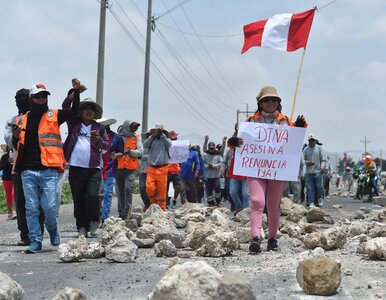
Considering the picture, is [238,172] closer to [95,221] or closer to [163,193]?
[95,221]

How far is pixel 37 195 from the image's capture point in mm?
7844

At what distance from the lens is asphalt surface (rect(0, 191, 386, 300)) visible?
4.86 metres

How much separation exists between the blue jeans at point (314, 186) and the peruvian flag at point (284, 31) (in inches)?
271

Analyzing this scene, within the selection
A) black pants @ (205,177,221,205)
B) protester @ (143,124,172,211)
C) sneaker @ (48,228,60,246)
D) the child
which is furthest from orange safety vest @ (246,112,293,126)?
black pants @ (205,177,221,205)

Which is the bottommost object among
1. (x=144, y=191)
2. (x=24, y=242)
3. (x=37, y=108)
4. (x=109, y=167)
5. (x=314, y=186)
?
(x=24, y=242)

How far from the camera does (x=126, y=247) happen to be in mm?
6691

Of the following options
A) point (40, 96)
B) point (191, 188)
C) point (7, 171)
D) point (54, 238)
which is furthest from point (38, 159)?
point (191, 188)

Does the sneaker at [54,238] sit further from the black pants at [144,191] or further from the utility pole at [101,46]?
the utility pole at [101,46]

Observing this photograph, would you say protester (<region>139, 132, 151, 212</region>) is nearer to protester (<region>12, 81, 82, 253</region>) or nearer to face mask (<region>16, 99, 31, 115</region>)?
face mask (<region>16, 99, 31, 115</region>)

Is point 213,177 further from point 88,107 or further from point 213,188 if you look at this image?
point 88,107

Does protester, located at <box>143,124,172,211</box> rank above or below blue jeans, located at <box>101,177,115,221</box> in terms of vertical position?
above

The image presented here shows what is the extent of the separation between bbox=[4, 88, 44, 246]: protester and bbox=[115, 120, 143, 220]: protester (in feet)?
9.96

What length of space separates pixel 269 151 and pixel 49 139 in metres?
2.41

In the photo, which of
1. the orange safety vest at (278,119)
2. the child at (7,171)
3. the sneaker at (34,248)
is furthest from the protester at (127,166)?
the orange safety vest at (278,119)
